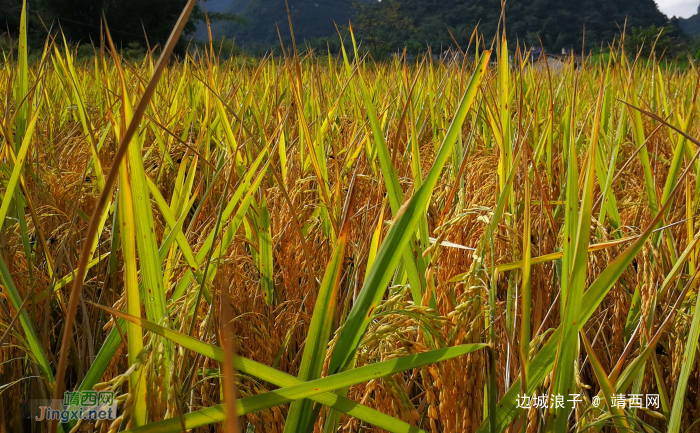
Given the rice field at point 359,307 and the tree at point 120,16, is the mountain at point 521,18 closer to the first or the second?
the tree at point 120,16

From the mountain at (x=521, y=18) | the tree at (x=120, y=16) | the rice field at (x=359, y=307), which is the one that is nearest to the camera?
the rice field at (x=359, y=307)

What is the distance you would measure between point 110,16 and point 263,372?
16471 mm

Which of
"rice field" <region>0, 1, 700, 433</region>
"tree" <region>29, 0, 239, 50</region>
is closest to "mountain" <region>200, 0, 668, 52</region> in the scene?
"tree" <region>29, 0, 239, 50</region>

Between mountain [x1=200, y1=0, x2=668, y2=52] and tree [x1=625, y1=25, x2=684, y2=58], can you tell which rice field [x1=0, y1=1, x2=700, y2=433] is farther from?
mountain [x1=200, y1=0, x2=668, y2=52]

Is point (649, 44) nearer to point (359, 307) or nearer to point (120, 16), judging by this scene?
point (359, 307)

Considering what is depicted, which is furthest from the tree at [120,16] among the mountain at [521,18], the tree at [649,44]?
the tree at [649,44]

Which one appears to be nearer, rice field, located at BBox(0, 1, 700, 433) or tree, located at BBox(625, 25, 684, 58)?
rice field, located at BBox(0, 1, 700, 433)

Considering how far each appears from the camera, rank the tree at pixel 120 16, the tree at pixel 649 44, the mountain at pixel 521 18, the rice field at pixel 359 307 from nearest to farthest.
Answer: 1. the rice field at pixel 359 307
2. the tree at pixel 649 44
3. the tree at pixel 120 16
4. the mountain at pixel 521 18

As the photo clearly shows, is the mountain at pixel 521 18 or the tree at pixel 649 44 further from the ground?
the mountain at pixel 521 18

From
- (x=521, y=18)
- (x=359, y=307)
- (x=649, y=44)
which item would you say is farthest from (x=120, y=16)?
(x=521, y=18)

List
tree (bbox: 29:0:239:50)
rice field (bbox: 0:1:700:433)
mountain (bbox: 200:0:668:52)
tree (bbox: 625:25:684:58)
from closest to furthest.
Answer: rice field (bbox: 0:1:700:433)
tree (bbox: 625:25:684:58)
tree (bbox: 29:0:239:50)
mountain (bbox: 200:0:668:52)

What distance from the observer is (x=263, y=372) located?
403mm

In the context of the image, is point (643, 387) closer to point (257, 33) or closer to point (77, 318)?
point (77, 318)

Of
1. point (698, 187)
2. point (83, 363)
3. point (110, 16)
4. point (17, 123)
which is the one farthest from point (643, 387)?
point (110, 16)
